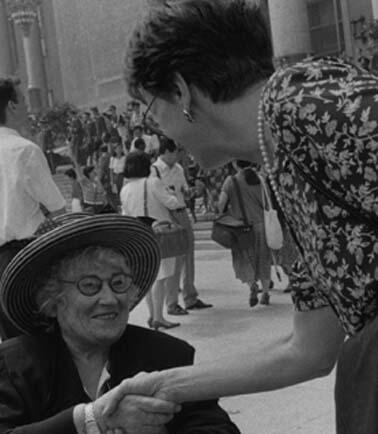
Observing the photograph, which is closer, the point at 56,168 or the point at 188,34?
the point at 188,34

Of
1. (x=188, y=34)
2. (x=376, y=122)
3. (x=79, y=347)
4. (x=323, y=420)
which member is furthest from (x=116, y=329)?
(x=323, y=420)

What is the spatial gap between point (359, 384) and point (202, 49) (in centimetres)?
71

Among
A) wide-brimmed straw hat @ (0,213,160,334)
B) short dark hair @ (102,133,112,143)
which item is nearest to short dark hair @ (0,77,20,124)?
wide-brimmed straw hat @ (0,213,160,334)

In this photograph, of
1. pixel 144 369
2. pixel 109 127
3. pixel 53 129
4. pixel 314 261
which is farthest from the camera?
pixel 53 129

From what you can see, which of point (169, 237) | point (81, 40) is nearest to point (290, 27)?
point (169, 237)

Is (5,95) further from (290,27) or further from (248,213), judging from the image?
(290,27)

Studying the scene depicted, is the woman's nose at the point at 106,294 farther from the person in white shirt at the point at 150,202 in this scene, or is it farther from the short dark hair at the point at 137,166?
the short dark hair at the point at 137,166

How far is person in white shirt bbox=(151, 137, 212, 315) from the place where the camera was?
735cm

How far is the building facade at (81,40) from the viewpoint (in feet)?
101

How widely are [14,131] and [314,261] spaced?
11.3 feet

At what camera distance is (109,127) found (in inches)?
965

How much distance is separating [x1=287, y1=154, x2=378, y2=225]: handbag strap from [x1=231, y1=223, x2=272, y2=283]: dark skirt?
19.9 ft

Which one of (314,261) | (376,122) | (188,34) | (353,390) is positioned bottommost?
(353,390)

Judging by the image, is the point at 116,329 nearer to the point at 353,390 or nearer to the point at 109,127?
the point at 353,390
